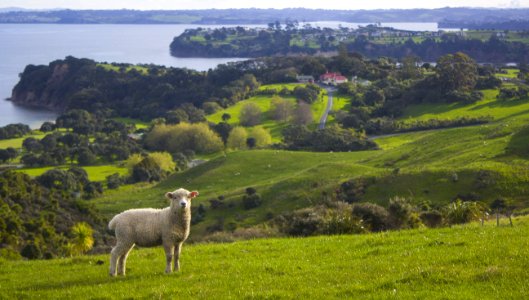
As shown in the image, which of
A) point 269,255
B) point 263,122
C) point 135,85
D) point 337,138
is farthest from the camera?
point 135,85

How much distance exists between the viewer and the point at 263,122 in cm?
10338

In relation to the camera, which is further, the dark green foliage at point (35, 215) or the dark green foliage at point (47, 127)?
the dark green foliage at point (47, 127)

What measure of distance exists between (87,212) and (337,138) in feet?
131

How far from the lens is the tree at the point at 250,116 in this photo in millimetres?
102812

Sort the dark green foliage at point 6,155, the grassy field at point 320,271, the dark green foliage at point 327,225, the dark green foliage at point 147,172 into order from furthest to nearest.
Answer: the dark green foliage at point 6,155, the dark green foliage at point 147,172, the dark green foliage at point 327,225, the grassy field at point 320,271

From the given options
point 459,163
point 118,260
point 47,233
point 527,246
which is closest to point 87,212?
point 47,233

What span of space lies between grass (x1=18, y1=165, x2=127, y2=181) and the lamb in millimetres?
63414

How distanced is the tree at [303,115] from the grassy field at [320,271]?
269ft

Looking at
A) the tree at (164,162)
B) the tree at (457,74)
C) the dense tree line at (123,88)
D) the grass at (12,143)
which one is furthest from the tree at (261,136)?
the grass at (12,143)

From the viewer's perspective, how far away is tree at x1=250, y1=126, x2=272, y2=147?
294 ft

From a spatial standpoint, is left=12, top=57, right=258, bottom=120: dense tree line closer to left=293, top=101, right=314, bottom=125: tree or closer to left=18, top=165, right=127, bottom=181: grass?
left=293, top=101, right=314, bottom=125: tree

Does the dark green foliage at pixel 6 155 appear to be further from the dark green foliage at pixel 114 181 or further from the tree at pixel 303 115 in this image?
the tree at pixel 303 115

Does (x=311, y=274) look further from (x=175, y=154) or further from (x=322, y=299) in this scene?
(x=175, y=154)

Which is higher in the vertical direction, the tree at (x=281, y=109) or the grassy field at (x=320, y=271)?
the grassy field at (x=320, y=271)
